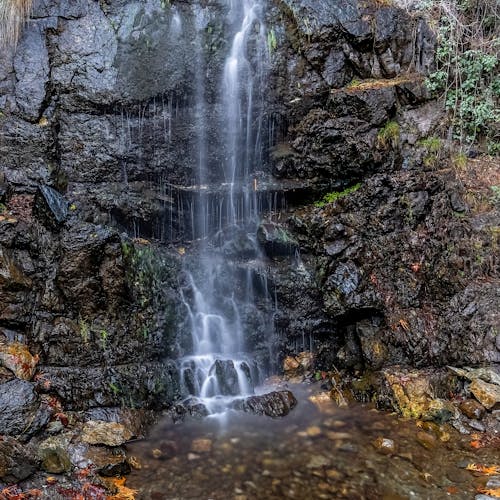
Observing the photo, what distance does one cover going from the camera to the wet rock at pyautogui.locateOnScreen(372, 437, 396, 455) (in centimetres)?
484

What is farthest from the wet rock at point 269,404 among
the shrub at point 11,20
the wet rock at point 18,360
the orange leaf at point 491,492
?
the shrub at point 11,20

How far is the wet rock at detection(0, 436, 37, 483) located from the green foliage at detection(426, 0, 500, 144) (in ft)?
26.1

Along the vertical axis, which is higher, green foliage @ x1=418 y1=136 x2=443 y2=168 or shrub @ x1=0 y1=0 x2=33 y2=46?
shrub @ x1=0 y1=0 x2=33 y2=46

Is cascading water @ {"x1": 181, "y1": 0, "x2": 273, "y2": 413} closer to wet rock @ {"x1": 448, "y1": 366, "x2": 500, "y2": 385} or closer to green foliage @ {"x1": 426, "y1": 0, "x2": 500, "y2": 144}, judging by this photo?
wet rock @ {"x1": 448, "y1": 366, "x2": 500, "y2": 385}

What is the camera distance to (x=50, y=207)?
21.7 ft

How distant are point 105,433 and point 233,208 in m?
4.68

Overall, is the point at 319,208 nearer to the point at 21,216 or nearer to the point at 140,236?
the point at 140,236

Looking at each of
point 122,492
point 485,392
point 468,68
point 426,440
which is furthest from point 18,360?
point 468,68

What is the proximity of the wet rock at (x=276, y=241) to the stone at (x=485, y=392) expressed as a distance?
11.6 ft

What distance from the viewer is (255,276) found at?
751 centimetres

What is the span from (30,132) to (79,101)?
105 cm

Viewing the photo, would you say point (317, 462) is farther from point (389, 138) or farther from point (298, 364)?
point (389, 138)

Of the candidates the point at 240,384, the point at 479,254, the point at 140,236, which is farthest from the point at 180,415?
the point at 479,254

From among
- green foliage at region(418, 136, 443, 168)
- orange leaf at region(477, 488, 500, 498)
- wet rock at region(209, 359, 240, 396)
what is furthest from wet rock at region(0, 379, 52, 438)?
green foliage at region(418, 136, 443, 168)
